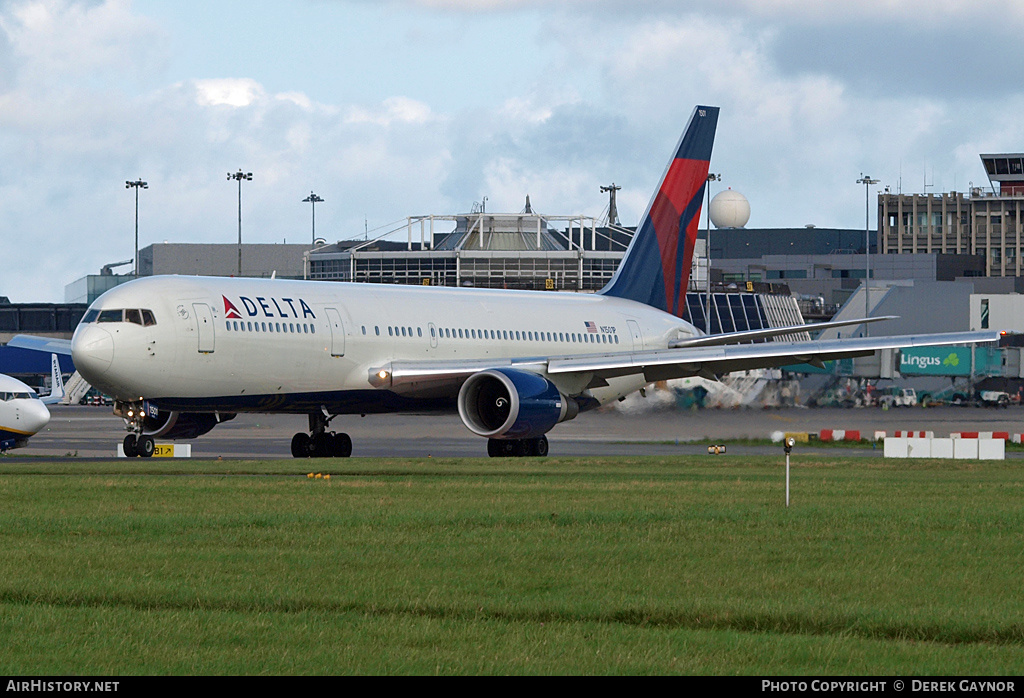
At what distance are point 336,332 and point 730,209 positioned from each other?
363ft

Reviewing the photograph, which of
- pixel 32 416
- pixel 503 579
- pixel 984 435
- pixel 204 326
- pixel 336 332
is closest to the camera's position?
pixel 503 579

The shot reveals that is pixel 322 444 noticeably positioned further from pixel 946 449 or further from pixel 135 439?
pixel 946 449

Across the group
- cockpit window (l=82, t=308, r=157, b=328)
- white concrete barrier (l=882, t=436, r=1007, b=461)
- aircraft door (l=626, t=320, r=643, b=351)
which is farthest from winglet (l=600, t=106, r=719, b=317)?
cockpit window (l=82, t=308, r=157, b=328)

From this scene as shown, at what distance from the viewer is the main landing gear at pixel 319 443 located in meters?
36.9

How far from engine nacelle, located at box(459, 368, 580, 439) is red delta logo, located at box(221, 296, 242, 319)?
5.14 metres

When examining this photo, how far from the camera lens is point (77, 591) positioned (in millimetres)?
12844

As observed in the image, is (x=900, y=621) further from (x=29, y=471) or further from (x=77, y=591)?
(x=29, y=471)

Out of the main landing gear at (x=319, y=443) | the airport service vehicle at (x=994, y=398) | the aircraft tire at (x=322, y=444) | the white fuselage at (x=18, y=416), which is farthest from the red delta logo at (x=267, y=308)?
the airport service vehicle at (x=994, y=398)

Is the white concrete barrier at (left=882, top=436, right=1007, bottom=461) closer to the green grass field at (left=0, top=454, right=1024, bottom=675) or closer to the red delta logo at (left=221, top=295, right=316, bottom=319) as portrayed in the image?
the red delta logo at (left=221, top=295, right=316, bottom=319)

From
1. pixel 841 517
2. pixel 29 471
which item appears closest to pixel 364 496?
pixel 841 517

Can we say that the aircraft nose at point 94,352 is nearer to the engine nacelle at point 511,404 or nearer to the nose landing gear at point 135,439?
the nose landing gear at point 135,439

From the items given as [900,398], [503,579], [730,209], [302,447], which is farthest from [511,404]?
[730,209]

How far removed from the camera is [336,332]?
112ft

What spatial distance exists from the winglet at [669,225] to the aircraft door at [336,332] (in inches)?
462
